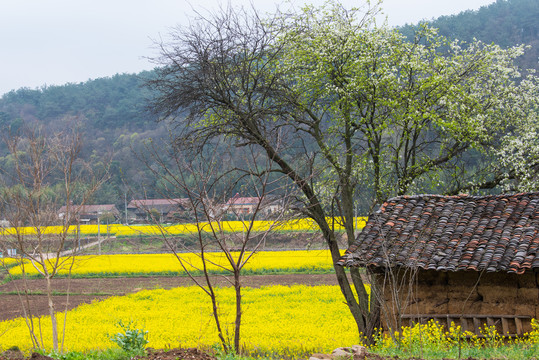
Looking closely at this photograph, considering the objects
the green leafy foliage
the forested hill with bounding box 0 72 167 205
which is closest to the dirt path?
the green leafy foliage

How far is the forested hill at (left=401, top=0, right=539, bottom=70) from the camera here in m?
63.6

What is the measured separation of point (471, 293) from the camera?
1178cm

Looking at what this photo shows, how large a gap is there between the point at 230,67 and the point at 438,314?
326 inches

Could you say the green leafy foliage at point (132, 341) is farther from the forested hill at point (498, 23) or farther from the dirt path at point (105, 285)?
the forested hill at point (498, 23)

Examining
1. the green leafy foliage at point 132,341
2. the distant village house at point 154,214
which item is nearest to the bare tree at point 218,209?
the distant village house at point 154,214

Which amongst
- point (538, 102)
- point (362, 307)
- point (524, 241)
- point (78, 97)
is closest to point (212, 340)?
point (362, 307)

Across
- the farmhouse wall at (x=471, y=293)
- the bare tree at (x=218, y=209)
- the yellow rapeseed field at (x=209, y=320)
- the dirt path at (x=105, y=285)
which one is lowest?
the dirt path at (x=105, y=285)

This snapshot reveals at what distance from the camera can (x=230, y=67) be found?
15.2m

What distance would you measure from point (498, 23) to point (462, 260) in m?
67.6

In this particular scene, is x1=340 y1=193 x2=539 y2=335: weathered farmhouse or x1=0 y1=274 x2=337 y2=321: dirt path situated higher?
x1=340 y1=193 x2=539 y2=335: weathered farmhouse

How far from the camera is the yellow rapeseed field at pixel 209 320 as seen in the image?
1472cm

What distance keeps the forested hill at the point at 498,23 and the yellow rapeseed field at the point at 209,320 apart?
42.2m

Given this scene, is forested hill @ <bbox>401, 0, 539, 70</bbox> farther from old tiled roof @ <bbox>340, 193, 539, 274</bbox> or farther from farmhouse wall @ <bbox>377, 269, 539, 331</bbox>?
farmhouse wall @ <bbox>377, 269, 539, 331</bbox>

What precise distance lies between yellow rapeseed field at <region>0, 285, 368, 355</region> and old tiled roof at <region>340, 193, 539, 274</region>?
285 cm
